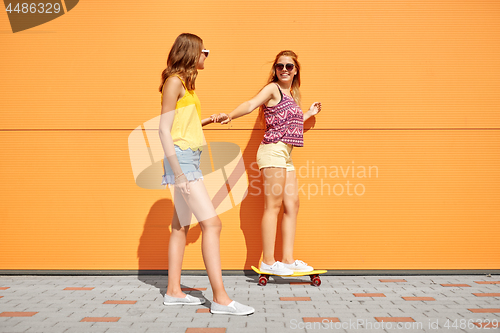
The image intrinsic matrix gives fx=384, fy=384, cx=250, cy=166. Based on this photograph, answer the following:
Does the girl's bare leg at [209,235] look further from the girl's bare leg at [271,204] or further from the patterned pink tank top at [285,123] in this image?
the patterned pink tank top at [285,123]

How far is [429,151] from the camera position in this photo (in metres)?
3.71

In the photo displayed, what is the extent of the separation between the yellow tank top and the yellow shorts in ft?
2.90

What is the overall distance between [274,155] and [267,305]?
128cm

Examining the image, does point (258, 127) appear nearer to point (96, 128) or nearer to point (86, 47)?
point (96, 128)

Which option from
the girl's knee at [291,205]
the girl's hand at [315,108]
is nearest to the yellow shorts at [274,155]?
the girl's knee at [291,205]

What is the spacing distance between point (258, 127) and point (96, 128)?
1.58m

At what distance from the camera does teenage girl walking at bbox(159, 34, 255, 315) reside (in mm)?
2506

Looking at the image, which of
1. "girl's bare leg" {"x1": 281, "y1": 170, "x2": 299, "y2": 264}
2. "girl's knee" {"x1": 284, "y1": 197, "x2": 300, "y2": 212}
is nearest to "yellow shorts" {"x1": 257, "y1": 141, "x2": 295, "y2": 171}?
"girl's bare leg" {"x1": 281, "y1": 170, "x2": 299, "y2": 264}

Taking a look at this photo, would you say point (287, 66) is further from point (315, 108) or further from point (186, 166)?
point (186, 166)

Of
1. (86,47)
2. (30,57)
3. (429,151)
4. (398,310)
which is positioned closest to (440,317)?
(398,310)

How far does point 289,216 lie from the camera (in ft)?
11.5

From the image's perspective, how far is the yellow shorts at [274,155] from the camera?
11.1 feet

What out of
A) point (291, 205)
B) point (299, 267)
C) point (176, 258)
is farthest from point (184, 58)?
point (299, 267)

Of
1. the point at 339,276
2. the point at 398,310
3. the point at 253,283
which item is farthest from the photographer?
the point at 339,276
